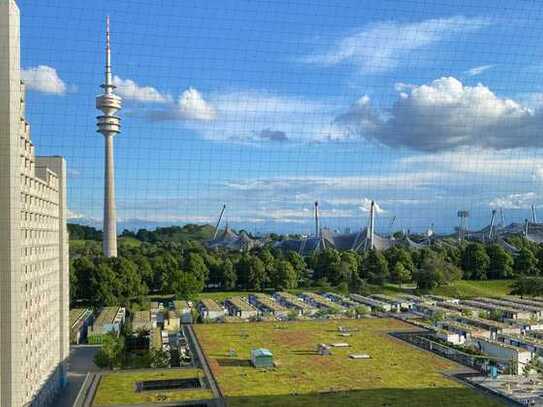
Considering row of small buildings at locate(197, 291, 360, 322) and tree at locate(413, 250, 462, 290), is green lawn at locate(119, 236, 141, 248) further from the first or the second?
tree at locate(413, 250, 462, 290)

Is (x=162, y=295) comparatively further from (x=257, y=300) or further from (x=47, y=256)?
(x=47, y=256)

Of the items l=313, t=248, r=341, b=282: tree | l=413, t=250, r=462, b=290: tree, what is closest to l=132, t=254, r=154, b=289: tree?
l=313, t=248, r=341, b=282: tree

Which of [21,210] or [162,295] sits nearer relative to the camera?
[21,210]

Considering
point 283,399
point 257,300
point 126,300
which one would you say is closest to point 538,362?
point 283,399

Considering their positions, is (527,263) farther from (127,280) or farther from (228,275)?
(127,280)

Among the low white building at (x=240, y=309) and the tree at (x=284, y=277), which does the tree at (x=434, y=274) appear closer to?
the tree at (x=284, y=277)

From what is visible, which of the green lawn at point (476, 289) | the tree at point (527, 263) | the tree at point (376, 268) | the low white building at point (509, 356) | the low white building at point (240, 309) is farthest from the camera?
the tree at point (527, 263)

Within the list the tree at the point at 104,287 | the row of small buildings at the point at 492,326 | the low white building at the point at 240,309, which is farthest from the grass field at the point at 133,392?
the tree at the point at 104,287
